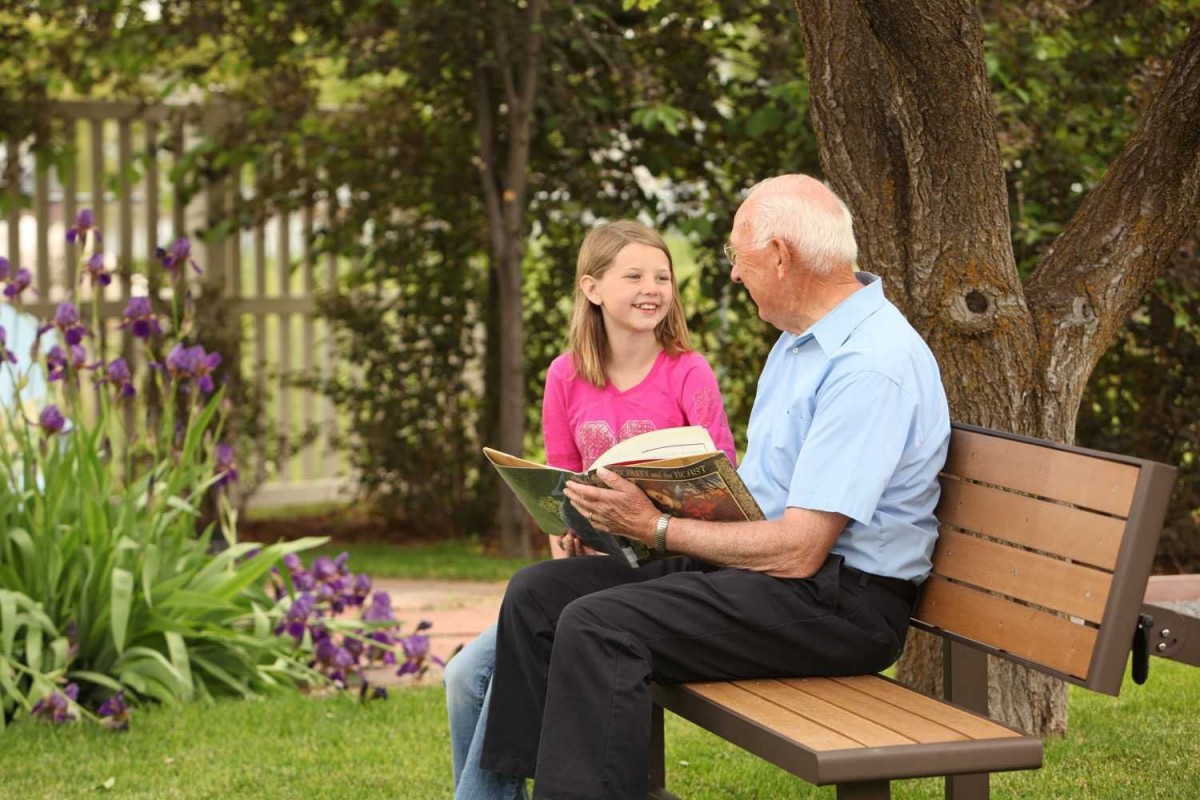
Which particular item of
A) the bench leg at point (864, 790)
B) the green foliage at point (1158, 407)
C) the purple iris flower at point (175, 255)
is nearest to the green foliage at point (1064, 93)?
the green foliage at point (1158, 407)

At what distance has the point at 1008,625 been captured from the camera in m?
2.86

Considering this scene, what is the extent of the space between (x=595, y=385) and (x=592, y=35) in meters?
3.80

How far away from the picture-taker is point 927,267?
392 cm

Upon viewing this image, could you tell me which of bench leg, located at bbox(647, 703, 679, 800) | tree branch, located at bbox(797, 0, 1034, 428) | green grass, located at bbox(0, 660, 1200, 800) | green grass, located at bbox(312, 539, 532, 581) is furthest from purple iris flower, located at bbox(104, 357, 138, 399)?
green grass, located at bbox(312, 539, 532, 581)

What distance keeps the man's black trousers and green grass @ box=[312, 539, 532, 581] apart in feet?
13.3

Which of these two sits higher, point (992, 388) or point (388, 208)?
point (388, 208)

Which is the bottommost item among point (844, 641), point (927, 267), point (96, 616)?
point (96, 616)

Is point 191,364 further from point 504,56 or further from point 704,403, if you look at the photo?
point 504,56

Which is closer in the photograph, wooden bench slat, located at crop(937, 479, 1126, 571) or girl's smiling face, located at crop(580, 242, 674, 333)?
wooden bench slat, located at crop(937, 479, 1126, 571)

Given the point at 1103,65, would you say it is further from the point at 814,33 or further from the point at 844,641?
the point at 844,641

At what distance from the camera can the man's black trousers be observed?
106 inches

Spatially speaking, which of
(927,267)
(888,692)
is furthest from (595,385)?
(888,692)

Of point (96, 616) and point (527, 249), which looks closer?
point (96, 616)

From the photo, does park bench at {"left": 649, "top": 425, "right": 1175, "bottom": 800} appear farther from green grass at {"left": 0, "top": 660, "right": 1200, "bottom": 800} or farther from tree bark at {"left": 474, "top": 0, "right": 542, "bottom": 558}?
tree bark at {"left": 474, "top": 0, "right": 542, "bottom": 558}
